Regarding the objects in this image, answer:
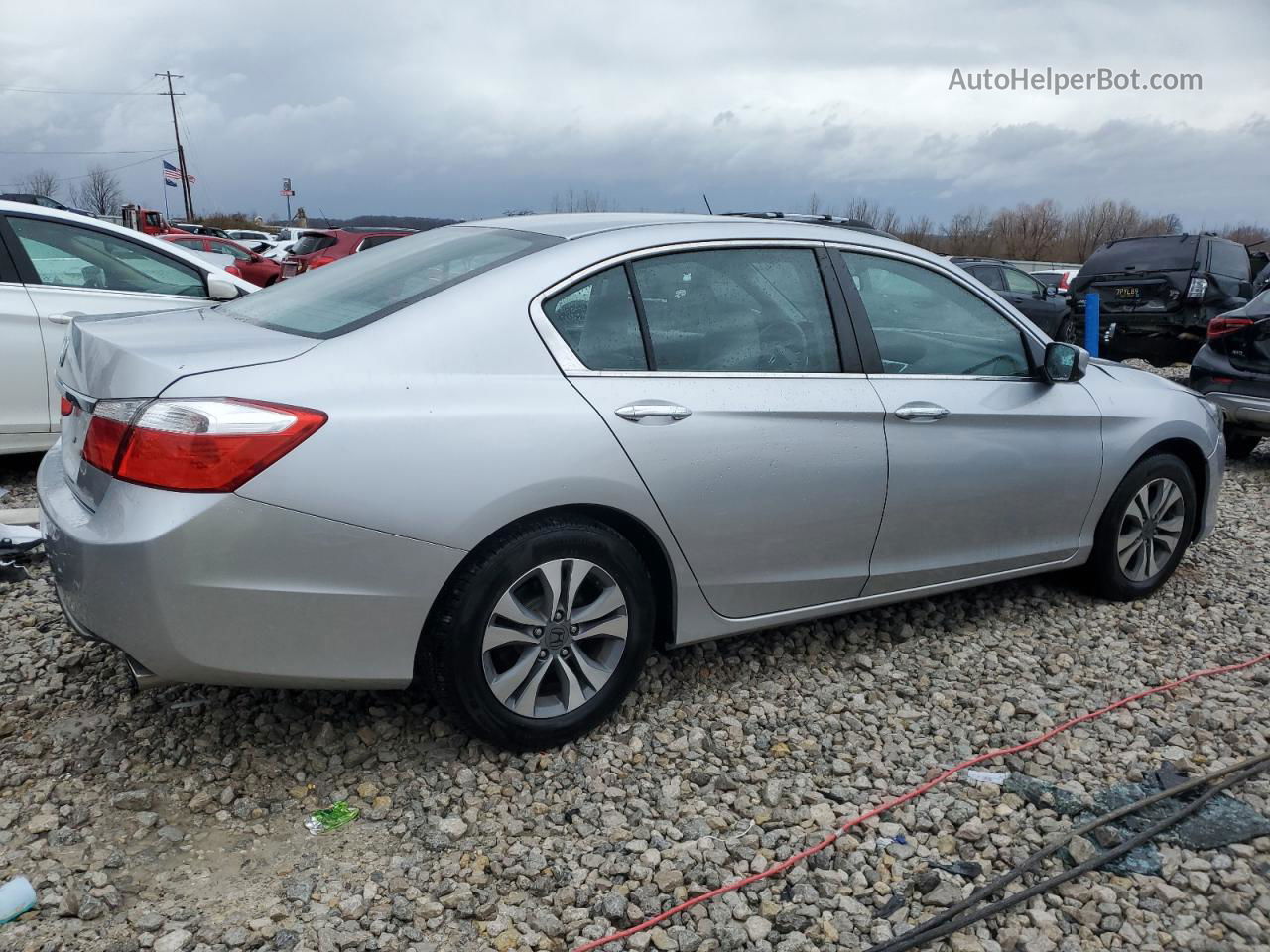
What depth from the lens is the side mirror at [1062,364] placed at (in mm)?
4100

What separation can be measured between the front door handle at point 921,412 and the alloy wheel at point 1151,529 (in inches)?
52.3

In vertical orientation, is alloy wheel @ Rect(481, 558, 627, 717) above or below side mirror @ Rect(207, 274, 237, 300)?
below

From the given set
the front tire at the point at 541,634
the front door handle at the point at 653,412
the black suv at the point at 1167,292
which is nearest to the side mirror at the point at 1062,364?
the front door handle at the point at 653,412

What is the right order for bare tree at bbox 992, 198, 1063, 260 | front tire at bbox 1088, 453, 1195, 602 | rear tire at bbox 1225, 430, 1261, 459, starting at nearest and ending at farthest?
front tire at bbox 1088, 453, 1195, 602, rear tire at bbox 1225, 430, 1261, 459, bare tree at bbox 992, 198, 1063, 260

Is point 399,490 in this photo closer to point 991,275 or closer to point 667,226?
point 667,226

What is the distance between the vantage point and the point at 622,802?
9.77 ft

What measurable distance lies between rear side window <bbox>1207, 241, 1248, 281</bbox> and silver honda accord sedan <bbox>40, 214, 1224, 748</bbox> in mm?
8821

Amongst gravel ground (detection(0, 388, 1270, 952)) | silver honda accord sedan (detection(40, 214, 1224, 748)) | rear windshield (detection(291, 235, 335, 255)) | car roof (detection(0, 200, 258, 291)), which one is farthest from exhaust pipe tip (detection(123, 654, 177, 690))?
rear windshield (detection(291, 235, 335, 255))

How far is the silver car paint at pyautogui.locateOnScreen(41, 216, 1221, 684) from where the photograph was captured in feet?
8.33

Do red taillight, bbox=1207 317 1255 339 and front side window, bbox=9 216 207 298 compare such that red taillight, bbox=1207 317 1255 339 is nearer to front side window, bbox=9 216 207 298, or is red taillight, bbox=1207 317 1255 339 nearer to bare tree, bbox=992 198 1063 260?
front side window, bbox=9 216 207 298

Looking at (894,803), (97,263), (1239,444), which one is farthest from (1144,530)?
(97,263)

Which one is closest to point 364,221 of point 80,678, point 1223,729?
point 80,678

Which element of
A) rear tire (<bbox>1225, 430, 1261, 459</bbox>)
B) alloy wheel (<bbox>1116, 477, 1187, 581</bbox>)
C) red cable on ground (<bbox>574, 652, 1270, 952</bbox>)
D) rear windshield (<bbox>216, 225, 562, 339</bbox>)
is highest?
rear windshield (<bbox>216, 225, 562, 339</bbox>)

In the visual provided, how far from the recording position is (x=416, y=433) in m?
2.69
